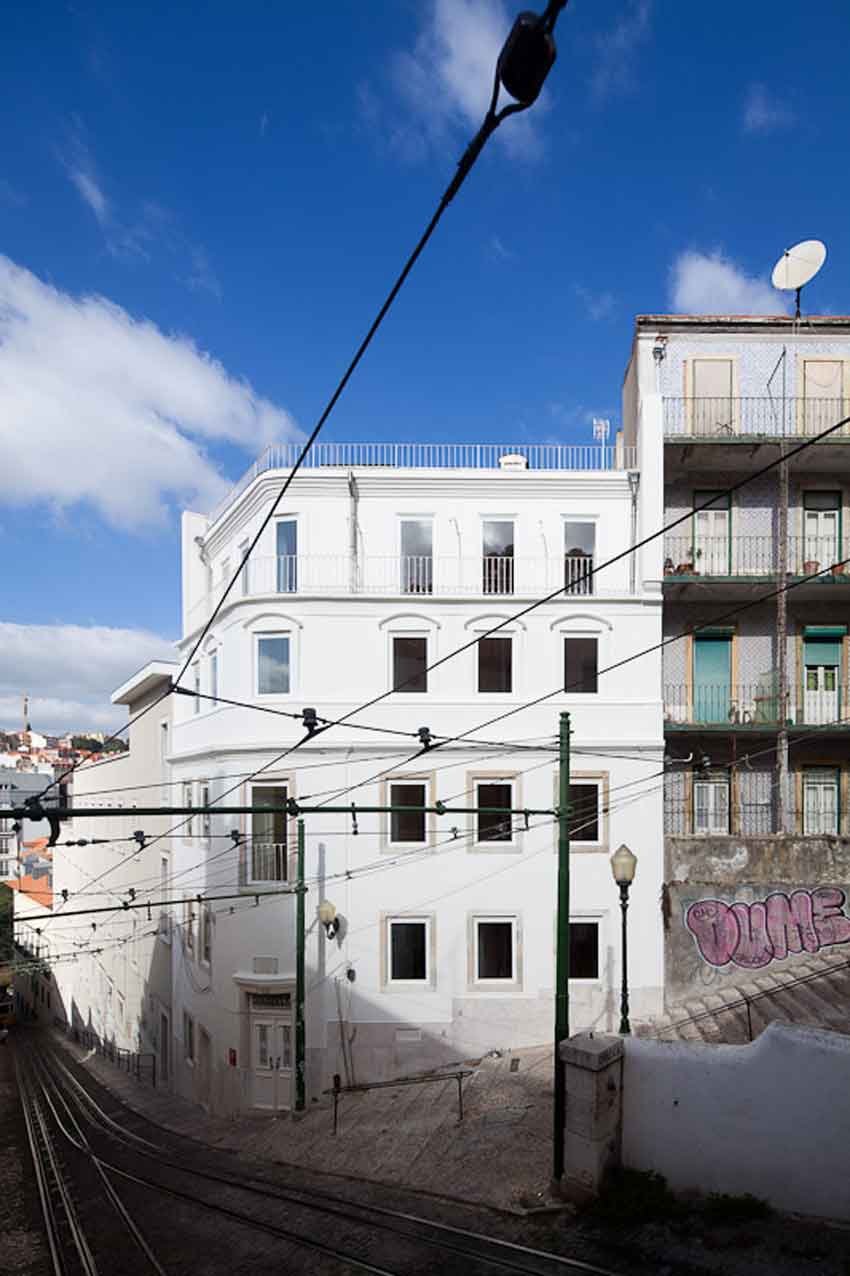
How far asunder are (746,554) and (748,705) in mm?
3893

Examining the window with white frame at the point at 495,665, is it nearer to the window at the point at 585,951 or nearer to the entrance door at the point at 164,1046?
the window at the point at 585,951

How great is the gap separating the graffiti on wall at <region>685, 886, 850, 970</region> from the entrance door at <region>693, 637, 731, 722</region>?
4.55 metres

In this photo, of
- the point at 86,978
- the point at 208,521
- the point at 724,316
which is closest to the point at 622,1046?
the point at 724,316

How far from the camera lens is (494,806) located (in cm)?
1966

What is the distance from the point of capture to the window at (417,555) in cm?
2050

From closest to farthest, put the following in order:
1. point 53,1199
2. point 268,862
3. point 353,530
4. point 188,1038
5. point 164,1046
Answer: point 53,1199
point 268,862
point 353,530
point 188,1038
point 164,1046

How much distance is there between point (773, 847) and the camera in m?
18.8

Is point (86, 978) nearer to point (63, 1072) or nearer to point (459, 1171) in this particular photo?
point (63, 1072)

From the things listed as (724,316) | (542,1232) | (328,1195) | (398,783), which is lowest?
(328,1195)

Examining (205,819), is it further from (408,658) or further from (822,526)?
(822,526)

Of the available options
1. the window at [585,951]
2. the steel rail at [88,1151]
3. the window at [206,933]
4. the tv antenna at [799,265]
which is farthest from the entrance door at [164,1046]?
the tv antenna at [799,265]

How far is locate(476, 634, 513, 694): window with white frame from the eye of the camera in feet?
65.3

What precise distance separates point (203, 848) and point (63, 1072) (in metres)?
17.3

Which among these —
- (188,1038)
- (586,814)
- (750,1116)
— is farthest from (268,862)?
(750,1116)
